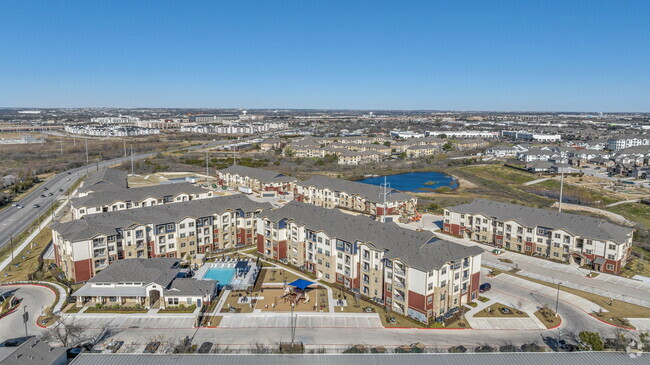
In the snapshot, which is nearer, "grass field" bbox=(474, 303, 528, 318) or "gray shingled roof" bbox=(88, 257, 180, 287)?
"grass field" bbox=(474, 303, 528, 318)

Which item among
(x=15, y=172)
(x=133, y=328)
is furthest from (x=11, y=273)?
(x=15, y=172)

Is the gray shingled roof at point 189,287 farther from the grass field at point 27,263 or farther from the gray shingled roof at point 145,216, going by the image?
the grass field at point 27,263

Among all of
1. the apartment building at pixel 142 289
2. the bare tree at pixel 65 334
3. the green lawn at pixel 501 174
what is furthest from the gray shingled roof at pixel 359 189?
the bare tree at pixel 65 334

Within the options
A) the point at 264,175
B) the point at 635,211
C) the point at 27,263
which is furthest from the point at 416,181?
the point at 27,263

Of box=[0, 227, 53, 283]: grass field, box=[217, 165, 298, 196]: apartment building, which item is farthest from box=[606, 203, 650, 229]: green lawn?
box=[0, 227, 53, 283]: grass field

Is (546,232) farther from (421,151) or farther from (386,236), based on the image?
(421,151)

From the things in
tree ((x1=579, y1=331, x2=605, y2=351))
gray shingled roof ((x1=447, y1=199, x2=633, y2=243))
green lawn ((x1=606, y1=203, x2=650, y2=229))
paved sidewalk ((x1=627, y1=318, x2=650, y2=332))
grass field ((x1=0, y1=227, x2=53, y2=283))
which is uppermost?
gray shingled roof ((x1=447, y1=199, x2=633, y2=243))

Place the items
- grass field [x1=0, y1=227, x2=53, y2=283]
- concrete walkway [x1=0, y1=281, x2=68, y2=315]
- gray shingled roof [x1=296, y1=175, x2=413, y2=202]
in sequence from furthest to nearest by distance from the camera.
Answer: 1. gray shingled roof [x1=296, y1=175, x2=413, y2=202]
2. grass field [x1=0, y1=227, x2=53, y2=283]
3. concrete walkway [x1=0, y1=281, x2=68, y2=315]

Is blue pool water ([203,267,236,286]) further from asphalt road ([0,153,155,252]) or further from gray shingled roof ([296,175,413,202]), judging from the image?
gray shingled roof ([296,175,413,202])
